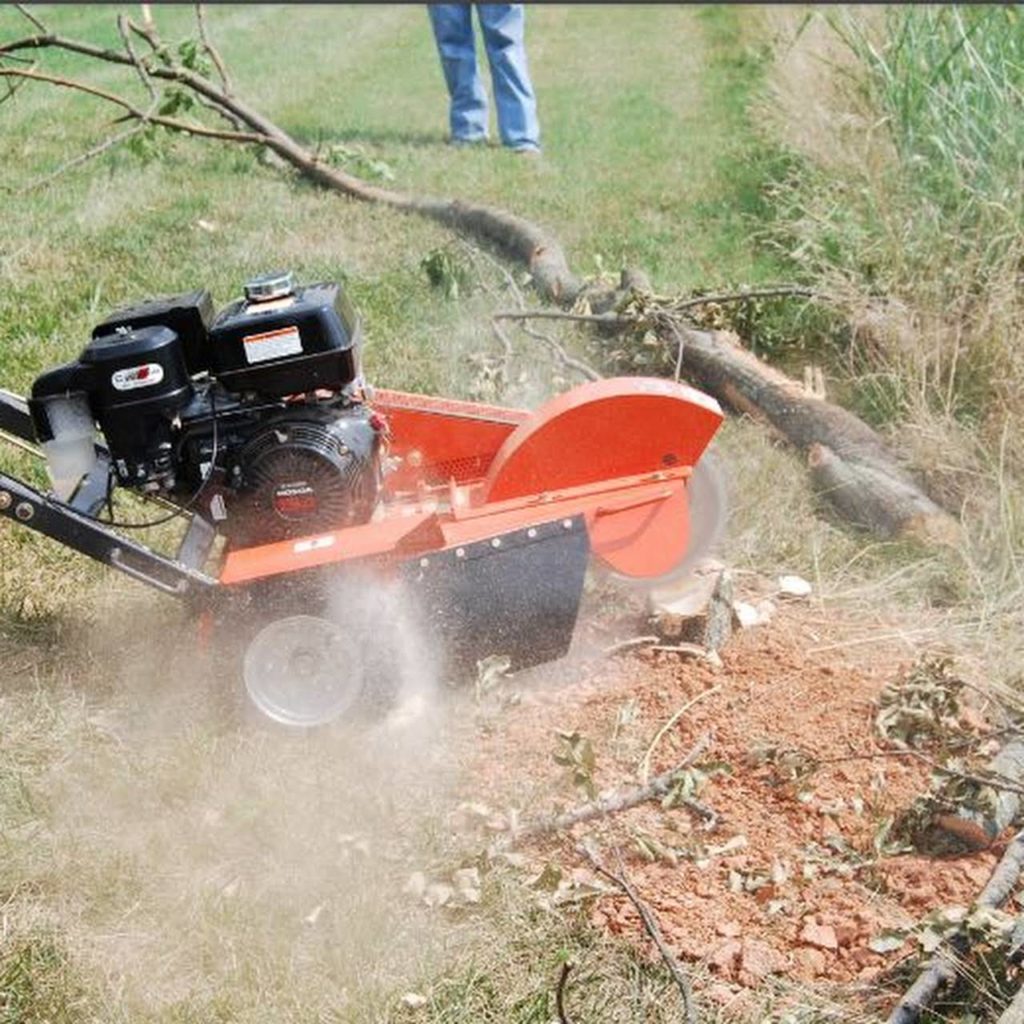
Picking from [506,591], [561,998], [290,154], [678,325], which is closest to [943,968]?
[561,998]

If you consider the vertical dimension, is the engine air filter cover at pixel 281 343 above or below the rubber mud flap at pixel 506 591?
above

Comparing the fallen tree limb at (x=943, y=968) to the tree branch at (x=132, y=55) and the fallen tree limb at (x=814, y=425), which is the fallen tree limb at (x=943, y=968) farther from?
the tree branch at (x=132, y=55)

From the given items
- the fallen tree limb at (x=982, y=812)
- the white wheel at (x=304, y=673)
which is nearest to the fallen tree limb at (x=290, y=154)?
the white wheel at (x=304, y=673)

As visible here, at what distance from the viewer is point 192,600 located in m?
3.53

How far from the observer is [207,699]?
3742 mm

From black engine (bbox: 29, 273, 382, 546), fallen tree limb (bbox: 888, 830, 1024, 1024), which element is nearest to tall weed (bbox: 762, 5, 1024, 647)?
fallen tree limb (bbox: 888, 830, 1024, 1024)

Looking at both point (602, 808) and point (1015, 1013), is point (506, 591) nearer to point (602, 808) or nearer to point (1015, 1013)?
point (602, 808)

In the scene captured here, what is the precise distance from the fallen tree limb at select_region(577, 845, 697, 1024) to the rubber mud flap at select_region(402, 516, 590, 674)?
659mm

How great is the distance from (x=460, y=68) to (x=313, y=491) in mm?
7222

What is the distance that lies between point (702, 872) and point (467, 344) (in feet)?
10.4

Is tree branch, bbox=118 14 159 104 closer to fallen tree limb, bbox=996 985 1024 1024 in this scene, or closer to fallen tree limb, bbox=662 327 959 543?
fallen tree limb, bbox=662 327 959 543

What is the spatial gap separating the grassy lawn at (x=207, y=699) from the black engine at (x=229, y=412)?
0.53 meters

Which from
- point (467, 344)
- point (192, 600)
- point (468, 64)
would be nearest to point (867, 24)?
point (468, 64)

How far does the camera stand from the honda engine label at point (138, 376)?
344 cm
